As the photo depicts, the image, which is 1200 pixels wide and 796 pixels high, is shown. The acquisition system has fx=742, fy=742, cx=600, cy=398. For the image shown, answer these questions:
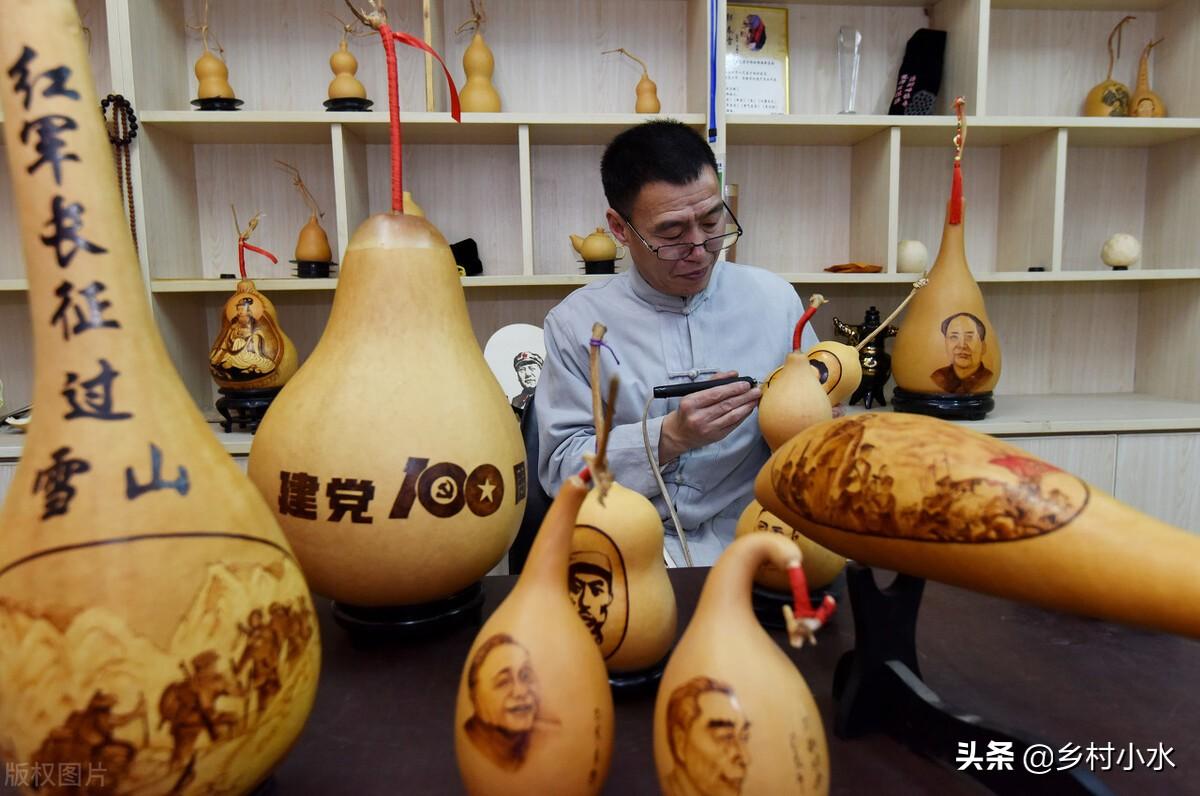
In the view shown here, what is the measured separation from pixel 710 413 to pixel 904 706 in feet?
2.18

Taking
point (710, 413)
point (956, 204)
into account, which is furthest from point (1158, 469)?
point (710, 413)

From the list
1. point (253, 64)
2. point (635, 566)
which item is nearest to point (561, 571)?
point (635, 566)

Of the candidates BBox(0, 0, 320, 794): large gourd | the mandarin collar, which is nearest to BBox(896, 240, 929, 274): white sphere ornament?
the mandarin collar

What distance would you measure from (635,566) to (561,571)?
12 centimetres

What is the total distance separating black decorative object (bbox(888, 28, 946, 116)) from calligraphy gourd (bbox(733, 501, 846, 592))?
6.15 ft

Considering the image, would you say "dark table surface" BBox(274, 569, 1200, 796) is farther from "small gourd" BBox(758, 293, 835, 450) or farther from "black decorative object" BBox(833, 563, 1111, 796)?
"small gourd" BBox(758, 293, 835, 450)

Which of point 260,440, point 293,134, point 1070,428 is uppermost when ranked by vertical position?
point 293,134

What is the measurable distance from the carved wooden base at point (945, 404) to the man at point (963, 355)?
1.1 inches

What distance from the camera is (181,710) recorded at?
0.39 metres

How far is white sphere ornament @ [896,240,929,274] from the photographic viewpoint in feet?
6.97

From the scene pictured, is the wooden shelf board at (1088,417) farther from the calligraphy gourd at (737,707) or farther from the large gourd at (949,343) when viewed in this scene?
the calligraphy gourd at (737,707)

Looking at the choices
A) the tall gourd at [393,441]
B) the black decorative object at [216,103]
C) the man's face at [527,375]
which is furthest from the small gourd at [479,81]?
the tall gourd at [393,441]

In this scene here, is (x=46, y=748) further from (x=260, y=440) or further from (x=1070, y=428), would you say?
(x=1070, y=428)

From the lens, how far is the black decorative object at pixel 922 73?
212cm
